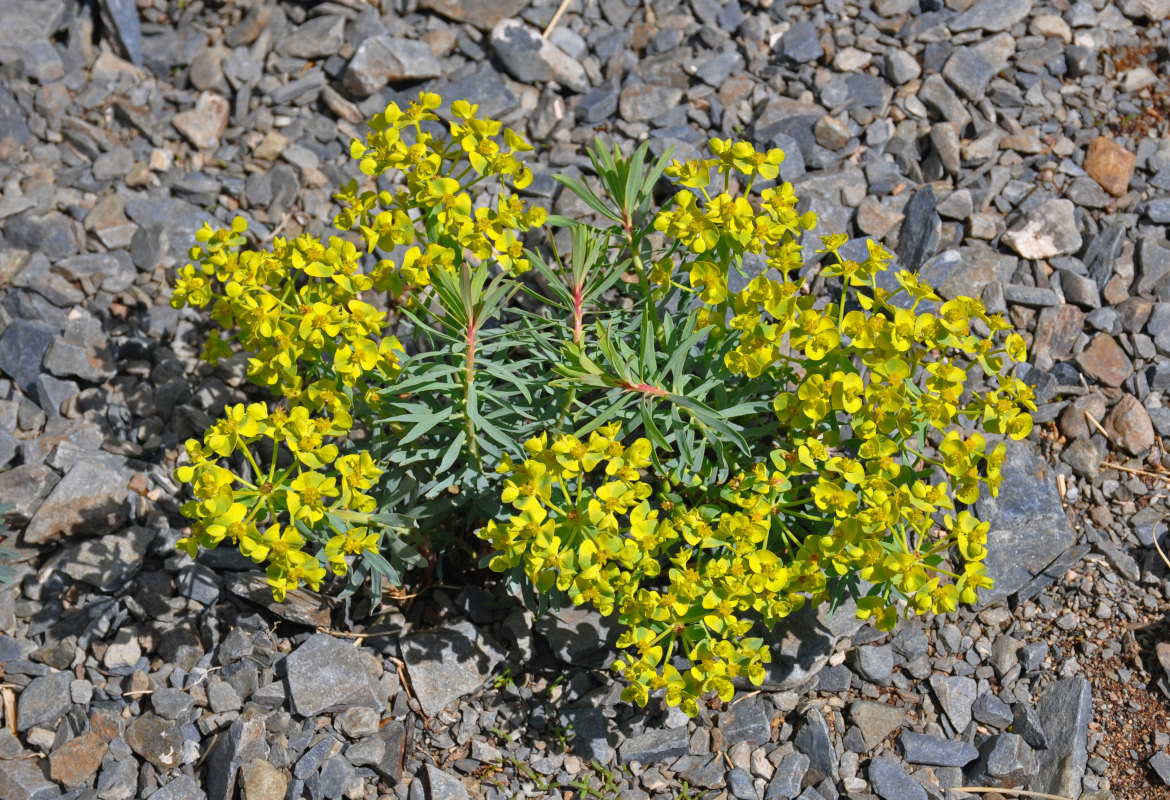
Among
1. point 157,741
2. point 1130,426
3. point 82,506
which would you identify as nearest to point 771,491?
point 1130,426

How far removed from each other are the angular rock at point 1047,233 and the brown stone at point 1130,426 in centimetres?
65

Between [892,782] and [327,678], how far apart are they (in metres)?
1.72

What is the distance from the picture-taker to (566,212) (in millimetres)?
4133

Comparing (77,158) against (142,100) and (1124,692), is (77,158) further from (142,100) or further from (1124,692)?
(1124,692)

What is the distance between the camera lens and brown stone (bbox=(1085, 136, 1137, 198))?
4.02m

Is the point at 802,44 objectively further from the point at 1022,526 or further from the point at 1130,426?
the point at 1022,526

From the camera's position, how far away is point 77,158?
4.46m

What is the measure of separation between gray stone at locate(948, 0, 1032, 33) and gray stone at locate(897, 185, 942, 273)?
959mm

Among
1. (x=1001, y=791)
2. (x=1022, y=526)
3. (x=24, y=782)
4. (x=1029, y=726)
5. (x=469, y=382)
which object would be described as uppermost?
(x=469, y=382)

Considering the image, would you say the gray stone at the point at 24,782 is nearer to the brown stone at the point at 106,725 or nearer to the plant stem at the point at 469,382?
the brown stone at the point at 106,725

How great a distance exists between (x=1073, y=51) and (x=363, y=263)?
3095mm

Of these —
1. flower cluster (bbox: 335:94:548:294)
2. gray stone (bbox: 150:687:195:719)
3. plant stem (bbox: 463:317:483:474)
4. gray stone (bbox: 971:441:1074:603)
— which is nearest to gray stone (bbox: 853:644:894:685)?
gray stone (bbox: 971:441:1074:603)

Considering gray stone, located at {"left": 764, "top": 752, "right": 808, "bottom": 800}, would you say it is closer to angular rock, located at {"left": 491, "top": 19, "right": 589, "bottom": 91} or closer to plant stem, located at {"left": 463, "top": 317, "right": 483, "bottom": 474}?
plant stem, located at {"left": 463, "top": 317, "right": 483, "bottom": 474}

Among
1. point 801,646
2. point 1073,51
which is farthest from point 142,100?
point 1073,51
